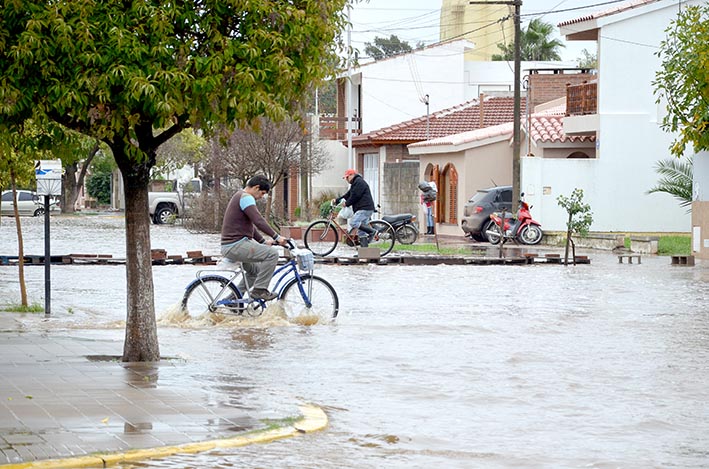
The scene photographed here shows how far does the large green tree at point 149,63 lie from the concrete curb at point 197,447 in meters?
2.79

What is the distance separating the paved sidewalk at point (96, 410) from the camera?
26.9 feet

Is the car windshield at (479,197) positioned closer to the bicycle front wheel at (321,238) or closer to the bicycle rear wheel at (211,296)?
the bicycle front wheel at (321,238)

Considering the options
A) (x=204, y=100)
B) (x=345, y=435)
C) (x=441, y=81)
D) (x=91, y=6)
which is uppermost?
(x=441, y=81)

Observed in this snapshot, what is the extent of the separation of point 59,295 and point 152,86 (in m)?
10.3

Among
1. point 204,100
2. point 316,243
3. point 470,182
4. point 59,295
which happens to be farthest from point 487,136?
point 204,100

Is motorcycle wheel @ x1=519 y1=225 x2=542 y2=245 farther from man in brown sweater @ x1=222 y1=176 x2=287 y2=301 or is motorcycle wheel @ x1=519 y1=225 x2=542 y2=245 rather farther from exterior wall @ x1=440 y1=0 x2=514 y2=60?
exterior wall @ x1=440 y1=0 x2=514 y2=60

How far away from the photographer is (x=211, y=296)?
15867mm

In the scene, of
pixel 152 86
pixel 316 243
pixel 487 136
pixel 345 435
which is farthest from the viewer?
pixel 487 136

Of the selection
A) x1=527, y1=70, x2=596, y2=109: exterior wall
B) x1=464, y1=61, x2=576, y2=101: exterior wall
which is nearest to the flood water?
x1=527, y1=70, x2=596, y2=109: exterior wall

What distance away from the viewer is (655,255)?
32.8 m

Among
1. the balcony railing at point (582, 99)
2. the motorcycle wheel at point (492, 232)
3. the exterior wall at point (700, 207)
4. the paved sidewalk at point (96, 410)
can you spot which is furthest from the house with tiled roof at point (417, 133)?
the paved sidewalk at point (96, 410)

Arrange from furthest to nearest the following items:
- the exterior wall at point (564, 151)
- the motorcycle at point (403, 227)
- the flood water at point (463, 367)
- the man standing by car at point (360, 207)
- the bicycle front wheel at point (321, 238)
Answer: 1. the exterior wall at point (564, 151)
2. the motorcycle at point (403, 227)
3. the bicycle front wheel at point (321, 238)
4. the man standing by car at point (360, 207)
5. the flood water at point (463, 367)

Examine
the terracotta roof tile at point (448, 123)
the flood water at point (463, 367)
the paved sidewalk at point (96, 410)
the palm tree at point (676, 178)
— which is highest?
the terracotta roof tile at point (448, 123)

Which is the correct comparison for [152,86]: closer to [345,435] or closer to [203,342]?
[345,435]
